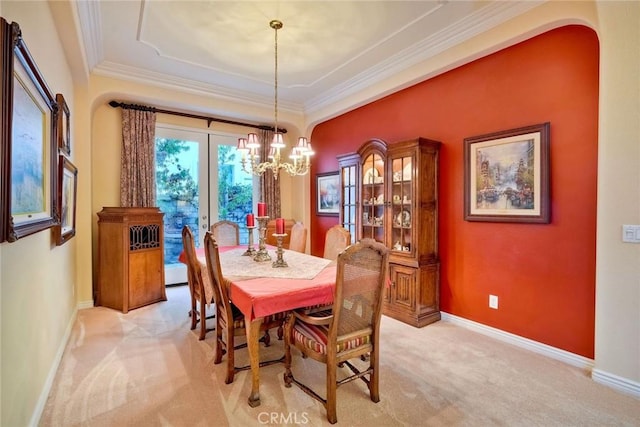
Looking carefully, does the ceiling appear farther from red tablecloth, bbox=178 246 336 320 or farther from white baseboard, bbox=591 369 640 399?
white baseboard, bbox=591 369 640 399

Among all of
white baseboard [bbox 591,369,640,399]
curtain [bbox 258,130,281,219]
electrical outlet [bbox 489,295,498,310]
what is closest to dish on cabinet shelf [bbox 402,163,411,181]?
electrical outlet [bbox 489,295,498,310]

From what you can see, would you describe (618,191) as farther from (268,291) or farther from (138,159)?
(138,159)

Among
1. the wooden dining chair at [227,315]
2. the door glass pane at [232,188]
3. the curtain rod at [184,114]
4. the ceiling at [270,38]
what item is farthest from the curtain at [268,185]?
the wooden dining chair at [227,315]

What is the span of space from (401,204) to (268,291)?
81.7 inches

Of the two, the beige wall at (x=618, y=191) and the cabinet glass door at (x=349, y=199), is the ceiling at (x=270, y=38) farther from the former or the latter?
the cabinet glass door at (x=349, y=199)

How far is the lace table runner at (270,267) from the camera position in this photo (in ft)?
7.70

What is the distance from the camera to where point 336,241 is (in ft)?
10.6

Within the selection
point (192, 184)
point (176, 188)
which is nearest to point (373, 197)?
point (192, 184)

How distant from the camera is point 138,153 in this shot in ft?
14.3


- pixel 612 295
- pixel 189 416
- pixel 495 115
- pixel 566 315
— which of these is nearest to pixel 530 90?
pixel 495 115

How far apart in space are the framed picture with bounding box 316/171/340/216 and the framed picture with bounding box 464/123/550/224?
2170 millimetres

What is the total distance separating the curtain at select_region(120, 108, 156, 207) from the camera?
4273 mm

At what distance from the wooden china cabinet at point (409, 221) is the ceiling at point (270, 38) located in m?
1.01

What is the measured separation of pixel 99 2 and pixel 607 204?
4.16 meters
